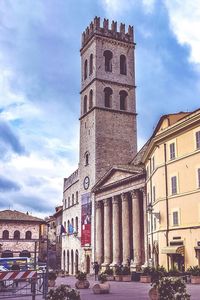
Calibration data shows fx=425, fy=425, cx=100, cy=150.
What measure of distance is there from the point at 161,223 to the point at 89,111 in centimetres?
2791

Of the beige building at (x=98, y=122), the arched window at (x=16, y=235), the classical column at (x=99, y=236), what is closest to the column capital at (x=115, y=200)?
the classical column at (x=99, y=236)

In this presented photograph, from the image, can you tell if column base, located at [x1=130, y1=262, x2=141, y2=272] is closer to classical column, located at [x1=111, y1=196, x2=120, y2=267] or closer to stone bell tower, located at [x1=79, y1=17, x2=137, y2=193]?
classical column, located at [x1=111, y1=196, x2=120, y2=267]

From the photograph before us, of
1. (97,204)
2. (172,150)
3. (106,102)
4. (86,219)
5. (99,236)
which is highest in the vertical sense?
(106,102)

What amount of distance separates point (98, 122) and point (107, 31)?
47.7ft

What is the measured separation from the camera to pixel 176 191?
33.5 meters

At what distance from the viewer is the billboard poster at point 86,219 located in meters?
55.5

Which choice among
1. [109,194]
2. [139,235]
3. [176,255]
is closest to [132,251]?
[139,235]

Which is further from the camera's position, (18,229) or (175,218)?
(18,229)

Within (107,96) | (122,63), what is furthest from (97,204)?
(122,63)

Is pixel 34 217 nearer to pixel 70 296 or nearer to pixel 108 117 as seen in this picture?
pixel 108 117

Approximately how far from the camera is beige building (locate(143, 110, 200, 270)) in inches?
1233

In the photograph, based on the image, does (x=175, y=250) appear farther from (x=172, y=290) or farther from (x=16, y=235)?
(x=16, y=235)

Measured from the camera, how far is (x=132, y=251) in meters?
47.7

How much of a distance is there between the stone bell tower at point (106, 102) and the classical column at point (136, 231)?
35.1 ft
